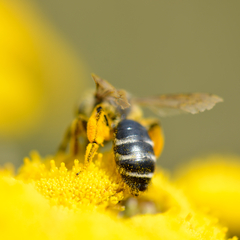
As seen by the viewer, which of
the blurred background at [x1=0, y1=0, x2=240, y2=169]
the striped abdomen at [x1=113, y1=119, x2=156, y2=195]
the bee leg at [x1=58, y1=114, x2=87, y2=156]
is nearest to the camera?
the striped abdomen at [x1=113, y1=119, x2=156, y2=195]

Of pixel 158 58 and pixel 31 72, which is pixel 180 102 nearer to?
pixel 31 72

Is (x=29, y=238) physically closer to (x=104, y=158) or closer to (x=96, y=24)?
(x=104, y=158)

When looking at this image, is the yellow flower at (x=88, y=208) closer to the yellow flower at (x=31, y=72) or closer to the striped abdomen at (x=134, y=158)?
the striped abdomen at (x=134, y=158)

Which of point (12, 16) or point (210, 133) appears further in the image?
point (210, 133)

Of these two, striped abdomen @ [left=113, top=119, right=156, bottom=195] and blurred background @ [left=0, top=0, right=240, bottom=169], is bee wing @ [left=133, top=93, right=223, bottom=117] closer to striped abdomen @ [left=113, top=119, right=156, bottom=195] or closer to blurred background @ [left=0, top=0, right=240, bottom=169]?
striped abdomen @ [left=113, top=119, right=156, bottom=195]

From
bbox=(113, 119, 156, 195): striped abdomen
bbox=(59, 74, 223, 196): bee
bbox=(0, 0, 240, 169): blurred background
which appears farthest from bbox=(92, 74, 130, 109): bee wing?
bbox=(0, 0, 240, 169): blurred background

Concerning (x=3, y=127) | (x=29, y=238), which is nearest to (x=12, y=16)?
(x=3, y=127)

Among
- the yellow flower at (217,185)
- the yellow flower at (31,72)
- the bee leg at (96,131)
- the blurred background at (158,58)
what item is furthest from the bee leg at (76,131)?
the blurred background at (158,58)
